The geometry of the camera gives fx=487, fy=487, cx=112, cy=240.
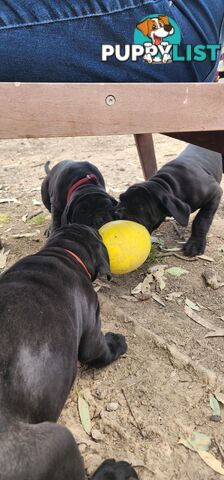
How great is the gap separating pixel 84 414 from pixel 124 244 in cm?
130

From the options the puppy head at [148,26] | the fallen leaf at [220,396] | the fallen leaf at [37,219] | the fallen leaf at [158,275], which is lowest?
the fallen leaf at [37,219]

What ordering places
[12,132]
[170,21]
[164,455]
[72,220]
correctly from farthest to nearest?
[72,220]
[164,455]
[170,21]
[12,132]

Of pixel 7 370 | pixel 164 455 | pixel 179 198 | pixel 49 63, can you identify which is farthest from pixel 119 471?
pixel 179 198

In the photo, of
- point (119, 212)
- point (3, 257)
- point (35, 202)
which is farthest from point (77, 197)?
point (35, 202)

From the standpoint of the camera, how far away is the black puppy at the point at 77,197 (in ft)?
13.8

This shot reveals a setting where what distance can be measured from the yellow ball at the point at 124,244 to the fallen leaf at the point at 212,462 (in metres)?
1.54

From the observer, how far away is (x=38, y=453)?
168 centimetres

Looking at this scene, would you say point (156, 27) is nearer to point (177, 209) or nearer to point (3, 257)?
point (177, 209)

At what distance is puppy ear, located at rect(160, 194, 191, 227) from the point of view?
4.07 m

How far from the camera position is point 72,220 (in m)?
4.30

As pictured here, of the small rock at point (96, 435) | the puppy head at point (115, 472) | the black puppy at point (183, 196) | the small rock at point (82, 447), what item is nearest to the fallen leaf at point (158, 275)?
the black puppy at point (183, 196)

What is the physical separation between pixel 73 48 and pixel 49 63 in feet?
0.39

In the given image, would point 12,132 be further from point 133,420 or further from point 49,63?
point 133,420

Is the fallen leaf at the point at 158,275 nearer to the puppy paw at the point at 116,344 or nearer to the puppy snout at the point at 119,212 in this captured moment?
the puppy snout at the point at 119,212
